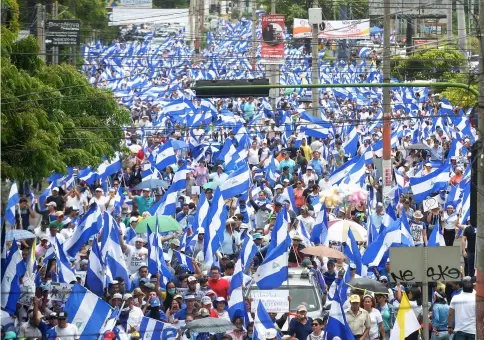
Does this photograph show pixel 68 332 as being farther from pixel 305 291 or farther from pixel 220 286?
pixel 305 291

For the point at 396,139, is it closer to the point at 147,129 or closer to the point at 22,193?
the point at 147,129

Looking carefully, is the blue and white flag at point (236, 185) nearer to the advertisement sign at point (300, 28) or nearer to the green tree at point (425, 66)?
the green tree at point (425, 66)

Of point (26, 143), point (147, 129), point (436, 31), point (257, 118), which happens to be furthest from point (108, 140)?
point (436, 31)

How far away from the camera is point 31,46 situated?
884 inches

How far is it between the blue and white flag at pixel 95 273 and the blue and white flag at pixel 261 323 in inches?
113

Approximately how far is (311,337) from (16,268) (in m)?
3.70

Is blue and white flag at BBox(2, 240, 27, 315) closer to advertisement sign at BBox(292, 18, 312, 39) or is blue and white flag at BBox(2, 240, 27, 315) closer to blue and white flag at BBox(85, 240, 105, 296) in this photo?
blue and white flag at BBox(85, 240, 105, 296)

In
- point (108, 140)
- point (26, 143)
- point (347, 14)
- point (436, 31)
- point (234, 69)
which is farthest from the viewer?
point (347, 14)

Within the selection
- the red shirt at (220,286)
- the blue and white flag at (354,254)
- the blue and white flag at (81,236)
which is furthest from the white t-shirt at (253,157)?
the red shirt at (220,286)

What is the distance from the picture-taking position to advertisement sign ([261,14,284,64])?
40281 mm

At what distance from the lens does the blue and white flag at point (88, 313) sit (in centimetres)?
1523

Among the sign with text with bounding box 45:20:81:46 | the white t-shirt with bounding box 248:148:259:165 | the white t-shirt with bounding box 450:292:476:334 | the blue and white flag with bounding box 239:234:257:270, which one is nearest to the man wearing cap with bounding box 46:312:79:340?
the blue and white flag with bounding box 239:234:257:270

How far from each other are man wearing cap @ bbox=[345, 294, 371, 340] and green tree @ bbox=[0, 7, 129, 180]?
6.15m

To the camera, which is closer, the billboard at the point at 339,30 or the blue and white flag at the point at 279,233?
the blue and white flag at the point at 279,233
